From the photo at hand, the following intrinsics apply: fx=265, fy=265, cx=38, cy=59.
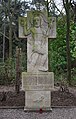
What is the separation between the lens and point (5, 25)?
29000mm

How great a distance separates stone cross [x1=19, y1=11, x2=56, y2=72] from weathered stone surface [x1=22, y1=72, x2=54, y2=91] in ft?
0.41

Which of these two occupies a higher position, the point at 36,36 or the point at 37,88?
the point at 36,36

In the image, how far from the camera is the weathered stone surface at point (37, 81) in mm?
6620

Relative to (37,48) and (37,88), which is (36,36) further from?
(37,88)

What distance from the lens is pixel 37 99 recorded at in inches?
267

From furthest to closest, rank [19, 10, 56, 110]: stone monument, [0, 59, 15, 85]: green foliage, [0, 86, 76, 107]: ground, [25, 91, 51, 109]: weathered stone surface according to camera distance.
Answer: [0, 59, 15, 85]: green foliage < [0, 86, 76, 107]: ground < [25, 91, 51, 109]: weathered stone surface < [19, 10, 56, 110]: stone monument

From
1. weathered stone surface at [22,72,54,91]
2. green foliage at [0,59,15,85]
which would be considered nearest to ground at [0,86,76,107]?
weathered stone surface at [22,72,54,91]

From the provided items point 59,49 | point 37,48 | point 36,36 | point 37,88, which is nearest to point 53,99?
point 37,88

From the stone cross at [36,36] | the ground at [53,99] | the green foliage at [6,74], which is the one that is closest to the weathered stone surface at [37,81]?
the stone cross at [36,36]

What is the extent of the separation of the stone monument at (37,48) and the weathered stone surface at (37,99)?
102 millimetres

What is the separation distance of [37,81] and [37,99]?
487 mm

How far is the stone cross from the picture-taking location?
21.7 feet

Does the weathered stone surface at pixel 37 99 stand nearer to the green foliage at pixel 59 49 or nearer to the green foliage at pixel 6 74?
the green foliage at pixel 6 74

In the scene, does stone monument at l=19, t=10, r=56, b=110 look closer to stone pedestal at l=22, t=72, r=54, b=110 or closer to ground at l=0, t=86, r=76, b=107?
stone pedestal at l=22, t=72, r=54, b=110
